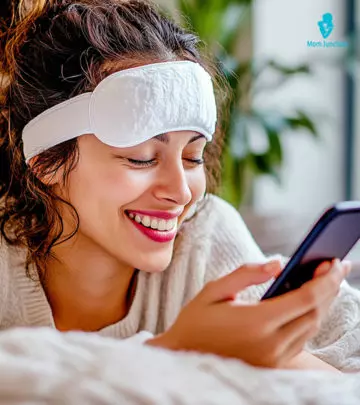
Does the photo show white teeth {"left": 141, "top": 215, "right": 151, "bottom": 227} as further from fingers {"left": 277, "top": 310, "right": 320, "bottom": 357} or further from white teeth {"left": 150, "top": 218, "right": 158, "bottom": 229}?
fingers {"left": 277, "top": 310, "right": 320, "bottom": 357}

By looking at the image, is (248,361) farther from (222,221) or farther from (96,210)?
(222,221)

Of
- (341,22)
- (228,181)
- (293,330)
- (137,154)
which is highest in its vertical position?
(341,22)

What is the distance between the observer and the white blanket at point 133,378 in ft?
1.92

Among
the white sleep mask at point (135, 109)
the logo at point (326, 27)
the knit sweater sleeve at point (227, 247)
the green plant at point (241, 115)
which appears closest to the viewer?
the white sleep mask at point (135, 109)

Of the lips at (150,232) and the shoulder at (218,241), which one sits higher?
the lips at (150,232)

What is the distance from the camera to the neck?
1.26 metres

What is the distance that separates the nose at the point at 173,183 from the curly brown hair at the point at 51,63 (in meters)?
0.14

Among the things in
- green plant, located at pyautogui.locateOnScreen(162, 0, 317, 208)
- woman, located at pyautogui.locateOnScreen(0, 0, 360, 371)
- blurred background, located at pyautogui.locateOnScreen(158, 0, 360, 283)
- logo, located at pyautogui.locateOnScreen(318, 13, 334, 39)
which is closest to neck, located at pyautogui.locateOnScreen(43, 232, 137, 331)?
woman, located at pyautogui.locateOnScreen(0, 0, 360, 371)

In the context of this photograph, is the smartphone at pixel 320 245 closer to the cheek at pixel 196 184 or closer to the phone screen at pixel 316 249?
the phone screen at pixel 316 249

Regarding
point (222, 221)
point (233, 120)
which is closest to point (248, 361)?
point (222, 221)

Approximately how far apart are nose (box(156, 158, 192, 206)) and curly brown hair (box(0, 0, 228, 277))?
5.6 inches

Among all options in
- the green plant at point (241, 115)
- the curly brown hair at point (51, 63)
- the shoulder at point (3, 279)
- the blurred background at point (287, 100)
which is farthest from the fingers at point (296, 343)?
the green plant at point (241, 115)

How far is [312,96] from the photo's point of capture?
3152mm

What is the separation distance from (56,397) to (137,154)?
563 millimetres
